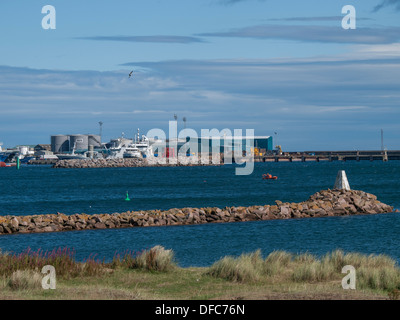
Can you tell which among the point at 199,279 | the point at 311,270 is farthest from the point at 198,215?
the point at 311,270

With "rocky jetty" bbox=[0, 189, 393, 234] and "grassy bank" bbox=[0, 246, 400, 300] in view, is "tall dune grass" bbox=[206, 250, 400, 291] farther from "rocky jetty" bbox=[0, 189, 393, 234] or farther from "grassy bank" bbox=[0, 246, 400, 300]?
"rocky jetty" bbox=[0, 189, 393, 234]

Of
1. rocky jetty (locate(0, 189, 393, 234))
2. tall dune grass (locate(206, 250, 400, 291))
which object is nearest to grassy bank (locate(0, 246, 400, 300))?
tall dune grass (locate(206, 250, 400, 291))

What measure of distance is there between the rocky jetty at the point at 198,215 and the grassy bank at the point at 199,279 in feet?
51.3

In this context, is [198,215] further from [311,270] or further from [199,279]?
[311,270]

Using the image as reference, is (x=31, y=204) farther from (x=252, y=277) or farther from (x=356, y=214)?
(x=252, y=277)

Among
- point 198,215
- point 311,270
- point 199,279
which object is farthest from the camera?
point 198,215

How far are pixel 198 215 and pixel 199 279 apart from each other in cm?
1997

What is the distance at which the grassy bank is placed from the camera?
14555mm

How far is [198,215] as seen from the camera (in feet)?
124

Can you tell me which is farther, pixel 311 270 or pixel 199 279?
pixel 199 279

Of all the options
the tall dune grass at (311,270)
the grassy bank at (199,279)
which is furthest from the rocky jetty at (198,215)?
the tall dune grass at (311,270)

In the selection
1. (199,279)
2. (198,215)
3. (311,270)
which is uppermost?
(198,215)

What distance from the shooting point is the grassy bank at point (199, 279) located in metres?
14.6

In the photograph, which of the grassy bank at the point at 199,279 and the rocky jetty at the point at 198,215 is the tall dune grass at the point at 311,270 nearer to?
the grassy bank at the point at 199,279
